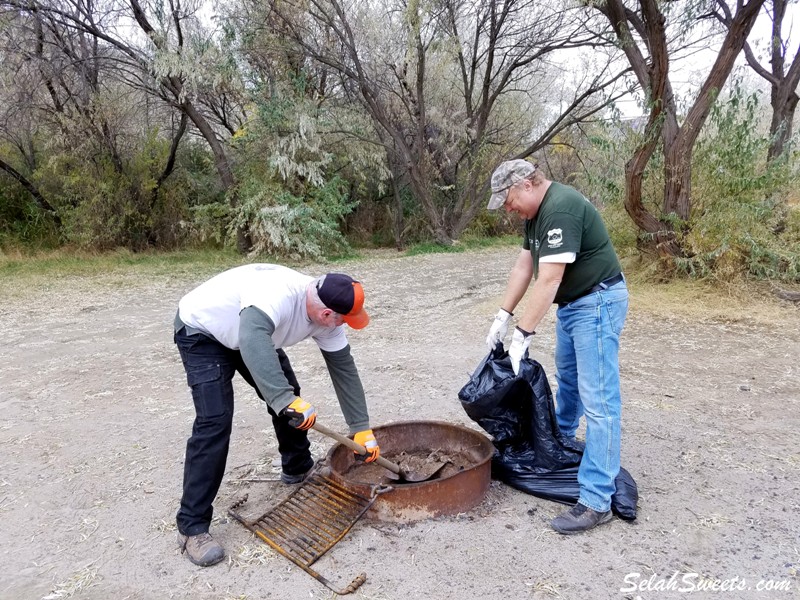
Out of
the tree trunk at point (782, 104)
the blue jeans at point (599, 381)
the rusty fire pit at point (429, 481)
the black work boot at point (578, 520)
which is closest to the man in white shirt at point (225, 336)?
the rusty fire pit at point (429, 481)

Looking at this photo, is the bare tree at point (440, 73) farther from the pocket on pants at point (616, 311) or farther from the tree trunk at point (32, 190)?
the pocket on pants at point (616, 311)

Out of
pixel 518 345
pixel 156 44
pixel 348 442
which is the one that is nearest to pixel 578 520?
pixel 518 345

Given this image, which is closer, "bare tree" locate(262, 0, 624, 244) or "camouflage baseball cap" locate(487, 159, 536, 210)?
"camouflage baseball cap" locate(487, 159, 536, 210)

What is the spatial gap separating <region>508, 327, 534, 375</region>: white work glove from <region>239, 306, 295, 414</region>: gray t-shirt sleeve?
994 millimetres

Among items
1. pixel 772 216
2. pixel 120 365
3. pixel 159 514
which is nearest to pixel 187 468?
pixel 159 514

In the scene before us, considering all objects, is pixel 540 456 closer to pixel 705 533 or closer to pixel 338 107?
pixel 705 533

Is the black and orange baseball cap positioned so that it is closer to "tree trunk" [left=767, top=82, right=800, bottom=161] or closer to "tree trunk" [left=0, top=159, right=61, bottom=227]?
"tree trunk" [left=767, top=82, right=800, bottom=161]

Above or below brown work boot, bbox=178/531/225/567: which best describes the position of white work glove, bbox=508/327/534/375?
above

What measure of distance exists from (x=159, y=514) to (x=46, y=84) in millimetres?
10636

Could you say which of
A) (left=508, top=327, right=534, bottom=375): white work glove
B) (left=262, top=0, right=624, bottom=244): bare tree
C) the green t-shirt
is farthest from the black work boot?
(left=262, top=0, right=624, bottom=244): bare tree

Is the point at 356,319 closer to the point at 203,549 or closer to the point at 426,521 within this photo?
the point at 426,521

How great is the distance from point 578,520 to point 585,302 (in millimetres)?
921

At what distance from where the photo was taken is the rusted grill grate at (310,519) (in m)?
2.49

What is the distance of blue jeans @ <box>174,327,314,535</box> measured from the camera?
8.00ft
